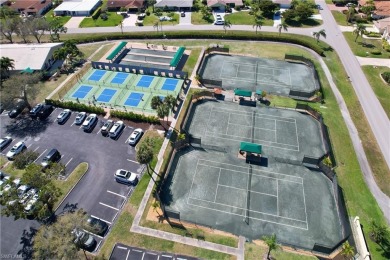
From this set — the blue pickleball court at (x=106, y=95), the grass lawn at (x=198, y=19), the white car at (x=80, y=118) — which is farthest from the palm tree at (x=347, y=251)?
the grass lawn at (x=198, y=19)

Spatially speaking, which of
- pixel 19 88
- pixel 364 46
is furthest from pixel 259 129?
pixel 364 46

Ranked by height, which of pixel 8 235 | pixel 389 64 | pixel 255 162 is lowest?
pixel 8 235

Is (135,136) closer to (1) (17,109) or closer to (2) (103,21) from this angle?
(1) (17,109)

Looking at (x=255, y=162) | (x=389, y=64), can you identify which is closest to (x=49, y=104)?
(x=255, y=162)

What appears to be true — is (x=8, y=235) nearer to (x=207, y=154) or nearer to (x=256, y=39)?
(x=207, y=154)

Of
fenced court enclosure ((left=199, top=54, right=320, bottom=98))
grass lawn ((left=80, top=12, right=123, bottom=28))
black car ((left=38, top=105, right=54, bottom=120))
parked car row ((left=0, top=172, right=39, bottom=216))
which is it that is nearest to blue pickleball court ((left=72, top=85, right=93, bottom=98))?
black car ((left=38, top=105, right=54, bottom=120))

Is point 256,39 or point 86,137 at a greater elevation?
point 256,39

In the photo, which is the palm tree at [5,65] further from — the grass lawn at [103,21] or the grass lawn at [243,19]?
the grass lawn at [243,19]

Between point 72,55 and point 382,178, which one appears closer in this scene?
point 382,178

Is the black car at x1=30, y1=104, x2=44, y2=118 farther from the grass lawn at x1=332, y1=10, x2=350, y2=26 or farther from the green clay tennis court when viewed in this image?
the grass lawn at x1=332, y1=10, x2=350, y2=26
